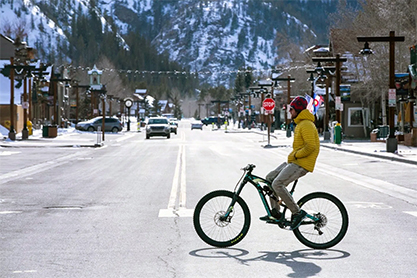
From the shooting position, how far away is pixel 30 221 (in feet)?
39.0

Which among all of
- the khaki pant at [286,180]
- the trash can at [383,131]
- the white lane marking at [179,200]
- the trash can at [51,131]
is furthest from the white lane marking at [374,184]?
the trash can at [51,131]

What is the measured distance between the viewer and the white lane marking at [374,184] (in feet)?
52.2

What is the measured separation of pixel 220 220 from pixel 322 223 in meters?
1.28

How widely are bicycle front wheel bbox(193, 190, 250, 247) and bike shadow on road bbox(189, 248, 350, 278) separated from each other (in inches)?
8.1

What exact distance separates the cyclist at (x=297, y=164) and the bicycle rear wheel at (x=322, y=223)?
24cm

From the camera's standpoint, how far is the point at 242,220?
952cm

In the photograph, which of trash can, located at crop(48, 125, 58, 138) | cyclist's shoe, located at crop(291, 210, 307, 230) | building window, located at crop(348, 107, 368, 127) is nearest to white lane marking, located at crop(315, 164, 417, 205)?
cyclist's shoe, located at crop(291, 210, 307, 230)

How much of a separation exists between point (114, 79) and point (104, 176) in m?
146

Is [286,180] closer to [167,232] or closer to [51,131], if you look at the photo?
[167,232]

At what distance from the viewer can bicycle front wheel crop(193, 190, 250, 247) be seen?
30.9 feet

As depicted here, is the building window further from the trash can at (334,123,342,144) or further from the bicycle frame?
the bicycle frame

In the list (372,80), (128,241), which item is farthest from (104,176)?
(372,80)

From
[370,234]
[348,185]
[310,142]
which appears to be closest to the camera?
[310,142]

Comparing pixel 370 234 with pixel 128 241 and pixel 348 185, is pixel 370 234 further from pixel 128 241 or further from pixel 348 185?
pixel 348 185
